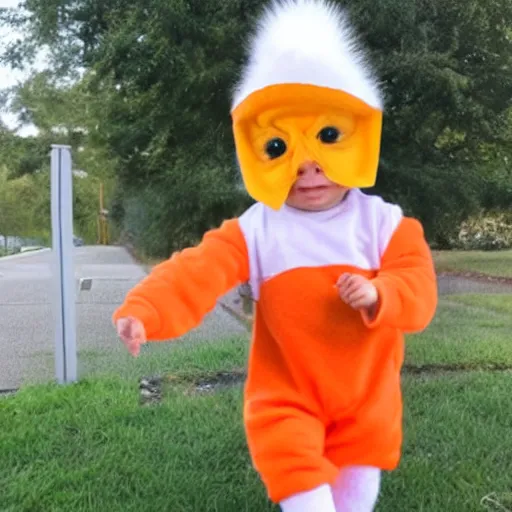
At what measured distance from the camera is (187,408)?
384cm

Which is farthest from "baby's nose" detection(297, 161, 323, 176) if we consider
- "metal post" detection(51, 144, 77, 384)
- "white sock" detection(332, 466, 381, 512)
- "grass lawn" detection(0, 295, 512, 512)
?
"metal post" detection(51, 144, 77, 384)

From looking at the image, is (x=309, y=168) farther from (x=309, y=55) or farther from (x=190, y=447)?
(x=190, y=447)

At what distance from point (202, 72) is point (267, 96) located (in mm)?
3845

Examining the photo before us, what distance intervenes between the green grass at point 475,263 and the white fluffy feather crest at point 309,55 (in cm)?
665

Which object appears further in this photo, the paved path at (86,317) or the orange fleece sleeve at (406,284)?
the paved path at (86,317)

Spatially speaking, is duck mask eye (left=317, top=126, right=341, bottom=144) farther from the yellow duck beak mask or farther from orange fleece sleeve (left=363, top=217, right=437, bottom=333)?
orange fleece sleeve (left=363, top=217, right=437, bottom=333)

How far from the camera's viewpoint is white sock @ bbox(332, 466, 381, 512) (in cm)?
174

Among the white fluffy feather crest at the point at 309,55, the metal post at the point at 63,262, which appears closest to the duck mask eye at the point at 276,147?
the white fluffy feather crest at the point at 309,55

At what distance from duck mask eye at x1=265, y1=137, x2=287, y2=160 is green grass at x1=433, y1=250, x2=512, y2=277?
22.3ft

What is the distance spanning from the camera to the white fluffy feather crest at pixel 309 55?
1.68 m

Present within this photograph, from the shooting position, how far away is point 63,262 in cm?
458

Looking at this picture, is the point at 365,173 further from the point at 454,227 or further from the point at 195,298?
the point at 454,227

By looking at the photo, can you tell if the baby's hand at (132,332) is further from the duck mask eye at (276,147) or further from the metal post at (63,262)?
the metal post at (63,262)

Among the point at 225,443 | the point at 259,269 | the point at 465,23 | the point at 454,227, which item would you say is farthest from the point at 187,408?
the point at 454,227
